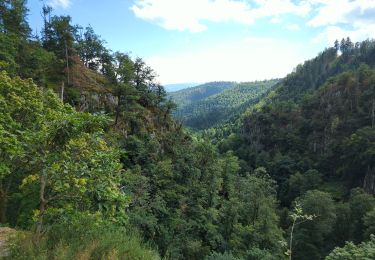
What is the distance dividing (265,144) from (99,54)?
81330mm

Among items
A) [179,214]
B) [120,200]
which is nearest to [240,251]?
[179,214]

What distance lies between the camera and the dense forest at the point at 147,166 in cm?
790

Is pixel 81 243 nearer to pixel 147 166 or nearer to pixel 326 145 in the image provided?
pixel 147 166

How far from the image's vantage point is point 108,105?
4750cm

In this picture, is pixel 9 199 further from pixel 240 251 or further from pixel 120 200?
pixel 240 251

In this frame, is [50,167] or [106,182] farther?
[106,182]

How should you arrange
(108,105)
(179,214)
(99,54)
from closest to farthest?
(179,214) → (108,105) → (99,54)

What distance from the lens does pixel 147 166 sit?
1538 inches

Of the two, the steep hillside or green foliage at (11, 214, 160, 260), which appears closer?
green foliage at (11, 214, 160, 260)

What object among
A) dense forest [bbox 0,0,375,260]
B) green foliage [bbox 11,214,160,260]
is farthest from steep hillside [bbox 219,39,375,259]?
green foliage [bbox 11,214,160,260]

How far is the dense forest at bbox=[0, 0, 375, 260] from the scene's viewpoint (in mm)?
7902

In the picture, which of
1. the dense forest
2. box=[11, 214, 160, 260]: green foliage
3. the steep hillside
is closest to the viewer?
box=[11, 214, 160, 260]: green foliage

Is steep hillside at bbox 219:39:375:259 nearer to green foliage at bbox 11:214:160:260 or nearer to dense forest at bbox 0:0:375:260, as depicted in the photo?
dense forest at bbox 0:0:375:260

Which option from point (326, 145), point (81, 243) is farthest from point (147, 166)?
point (326, 145)
